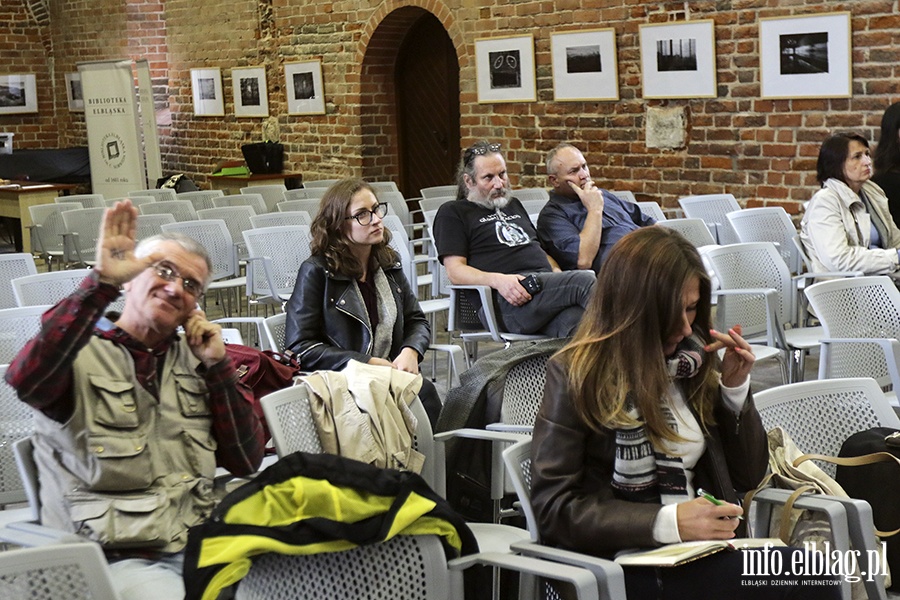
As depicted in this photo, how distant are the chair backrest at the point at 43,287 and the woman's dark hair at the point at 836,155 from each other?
3.40 metres

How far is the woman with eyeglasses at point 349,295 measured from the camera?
13.0 ft

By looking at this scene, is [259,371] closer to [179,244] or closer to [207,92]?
[179,244]

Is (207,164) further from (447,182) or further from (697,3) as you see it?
(697,3)

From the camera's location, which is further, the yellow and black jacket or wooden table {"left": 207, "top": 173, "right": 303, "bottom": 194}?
wooden table {"left": 207, "top": 173, "right": 303, "bottom": 194}

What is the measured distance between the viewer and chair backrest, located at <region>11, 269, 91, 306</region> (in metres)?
4.76

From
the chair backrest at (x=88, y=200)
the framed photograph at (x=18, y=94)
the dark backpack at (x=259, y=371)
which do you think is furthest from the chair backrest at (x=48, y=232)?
the framed photograph at (x=18, y=94)

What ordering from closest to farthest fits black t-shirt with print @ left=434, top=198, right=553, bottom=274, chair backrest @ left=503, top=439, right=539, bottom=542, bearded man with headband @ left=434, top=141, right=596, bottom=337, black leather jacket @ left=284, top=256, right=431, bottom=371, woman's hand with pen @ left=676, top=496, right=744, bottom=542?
woman's hand with pen @ left=676, top=496, right=744, bottom=542, chair backrest @ left=503, top=439, right=539, bottom=542, black leather jacket @ left=284, top=256, right=431, bottom=371, bearded man with headband @ left=434, top=141, right=596, bottom=337, black t-shirt with print @ left=434, top=198, right=553, bottom=274

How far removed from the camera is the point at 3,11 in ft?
60.0

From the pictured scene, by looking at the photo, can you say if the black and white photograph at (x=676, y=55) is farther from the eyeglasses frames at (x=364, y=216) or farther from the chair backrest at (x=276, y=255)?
the eyeglasses frames at (x=364, y=216)

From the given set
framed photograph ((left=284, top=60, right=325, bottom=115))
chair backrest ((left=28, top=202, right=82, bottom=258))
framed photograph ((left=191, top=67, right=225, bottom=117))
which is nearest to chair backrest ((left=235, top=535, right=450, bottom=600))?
chair backrest ((left=28, top=202, right=82, bottom=258))

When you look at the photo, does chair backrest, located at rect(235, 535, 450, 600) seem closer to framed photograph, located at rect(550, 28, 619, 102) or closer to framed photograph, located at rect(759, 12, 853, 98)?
framed photograph, located at rect(759, 12, 853, 98)

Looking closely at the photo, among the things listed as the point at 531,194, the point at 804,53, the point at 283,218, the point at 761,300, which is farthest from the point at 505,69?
the point at 761,300

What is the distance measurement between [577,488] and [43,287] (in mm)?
3108

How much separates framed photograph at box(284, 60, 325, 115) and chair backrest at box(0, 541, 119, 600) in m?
11.5
